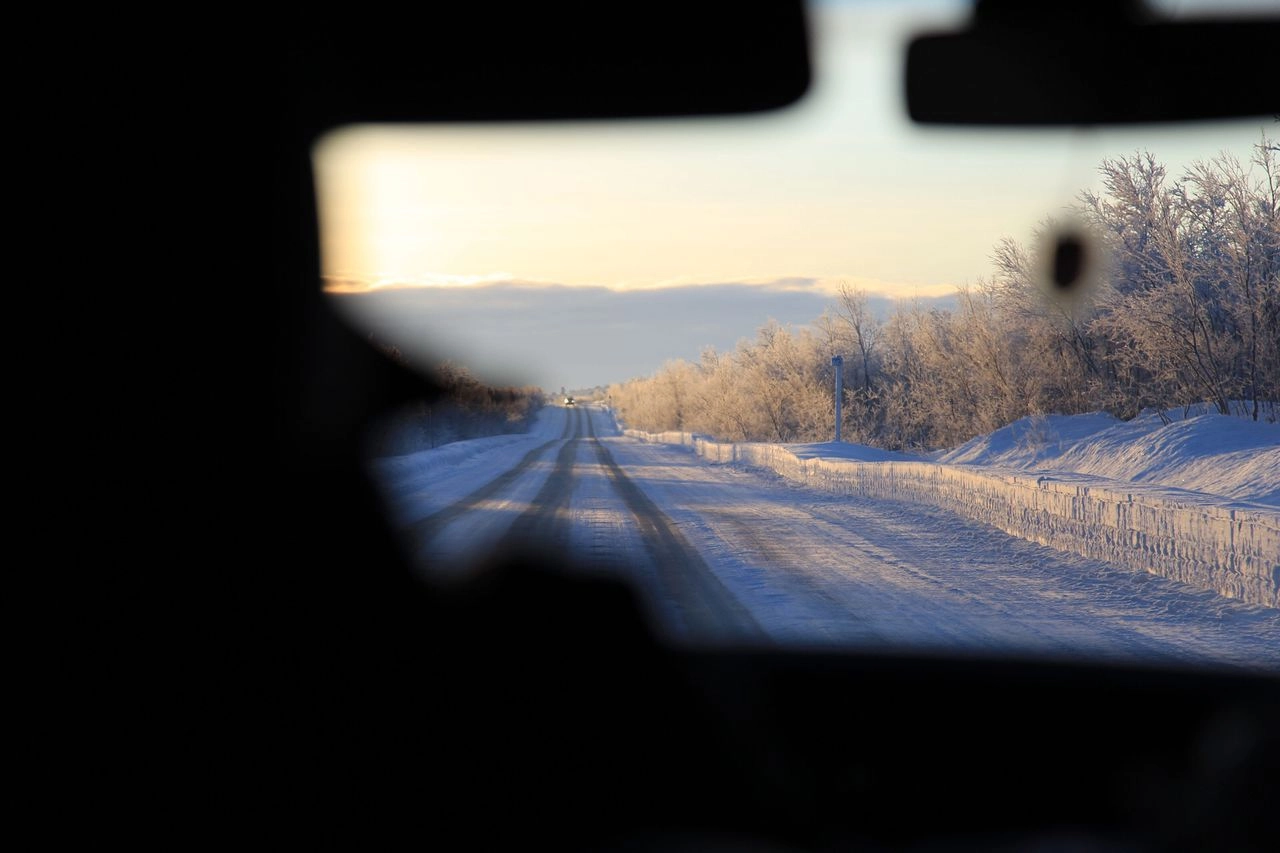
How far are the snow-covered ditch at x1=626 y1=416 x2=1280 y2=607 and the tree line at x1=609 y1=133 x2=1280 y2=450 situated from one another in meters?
2.21

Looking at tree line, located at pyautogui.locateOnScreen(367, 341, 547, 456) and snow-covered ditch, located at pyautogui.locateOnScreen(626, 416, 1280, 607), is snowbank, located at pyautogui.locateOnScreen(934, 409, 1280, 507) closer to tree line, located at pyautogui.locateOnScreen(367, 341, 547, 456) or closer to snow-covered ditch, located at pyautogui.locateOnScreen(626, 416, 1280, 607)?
snow-covered ditch, located at pyautogui.locateOnScreen(626, 416, 1280, 607)

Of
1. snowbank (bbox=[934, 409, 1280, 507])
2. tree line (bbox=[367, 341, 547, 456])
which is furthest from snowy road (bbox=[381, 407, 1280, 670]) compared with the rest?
tree line (bbox=[367, 341, 547, 456])

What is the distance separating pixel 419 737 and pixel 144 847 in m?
1.19

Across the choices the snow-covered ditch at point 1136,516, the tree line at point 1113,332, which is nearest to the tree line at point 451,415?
the tree line at point 1113,332

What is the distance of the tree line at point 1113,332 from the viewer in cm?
2338

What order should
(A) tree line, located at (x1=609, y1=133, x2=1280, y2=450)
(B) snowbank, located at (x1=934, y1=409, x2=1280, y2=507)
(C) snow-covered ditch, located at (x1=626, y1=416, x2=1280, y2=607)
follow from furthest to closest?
(A) tree line, located at (x1=609, y1=133, x2=1280, y2=450)
(B) snowbank, located at (x1=934, y1=409, x2=1280, y2=507)
(C) snow-covered ditch, located at (x1=626, y1=416, x2=1280, y2=607)

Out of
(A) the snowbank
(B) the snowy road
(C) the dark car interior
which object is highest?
(C) the dark car interior

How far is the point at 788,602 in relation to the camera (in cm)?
1167

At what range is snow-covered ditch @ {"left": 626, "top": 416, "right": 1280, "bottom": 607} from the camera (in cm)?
1125

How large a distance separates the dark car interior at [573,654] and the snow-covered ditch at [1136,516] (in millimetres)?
6665

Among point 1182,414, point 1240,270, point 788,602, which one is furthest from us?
point 1182,414

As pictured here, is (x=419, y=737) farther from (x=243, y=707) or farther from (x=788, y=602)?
(x=788, y=602)

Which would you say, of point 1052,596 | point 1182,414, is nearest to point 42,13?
point 1052,596

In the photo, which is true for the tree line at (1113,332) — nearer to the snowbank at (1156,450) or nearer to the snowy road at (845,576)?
the snowbank at (1156,450)
